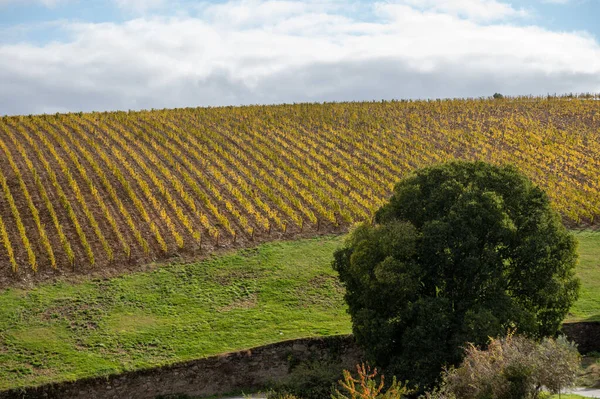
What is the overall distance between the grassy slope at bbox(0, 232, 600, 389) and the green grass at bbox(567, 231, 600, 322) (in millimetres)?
99

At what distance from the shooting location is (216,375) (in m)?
26.5

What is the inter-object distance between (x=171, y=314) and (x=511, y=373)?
52.7 ft

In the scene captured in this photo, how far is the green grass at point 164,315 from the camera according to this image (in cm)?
2631

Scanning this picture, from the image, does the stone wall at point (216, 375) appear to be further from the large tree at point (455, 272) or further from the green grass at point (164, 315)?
the large tree at point (455, 272)

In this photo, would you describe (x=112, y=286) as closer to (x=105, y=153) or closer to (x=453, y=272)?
(x=453, y=272)

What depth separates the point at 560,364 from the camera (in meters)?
18.6

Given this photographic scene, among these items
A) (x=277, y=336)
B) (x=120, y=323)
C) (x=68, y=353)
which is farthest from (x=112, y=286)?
(x=277, y=336)

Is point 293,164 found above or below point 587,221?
above

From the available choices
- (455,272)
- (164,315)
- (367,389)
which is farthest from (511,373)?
(164,315)

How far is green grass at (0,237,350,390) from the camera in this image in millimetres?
26312

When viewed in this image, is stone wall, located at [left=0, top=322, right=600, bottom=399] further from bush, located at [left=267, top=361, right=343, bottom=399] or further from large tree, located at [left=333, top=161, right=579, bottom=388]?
large tree, located at [left=333, top=161, right=579, bottom=388]

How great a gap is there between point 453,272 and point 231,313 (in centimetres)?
1090

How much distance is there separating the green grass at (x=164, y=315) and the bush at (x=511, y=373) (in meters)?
9.89

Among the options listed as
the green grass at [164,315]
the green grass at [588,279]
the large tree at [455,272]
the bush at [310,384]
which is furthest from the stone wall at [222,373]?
the large tree at [455,272]
